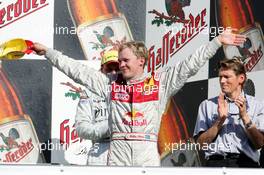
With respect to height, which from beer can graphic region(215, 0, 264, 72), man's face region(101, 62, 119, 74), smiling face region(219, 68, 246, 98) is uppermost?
beer can graphic region(215, 0, 264, 72)

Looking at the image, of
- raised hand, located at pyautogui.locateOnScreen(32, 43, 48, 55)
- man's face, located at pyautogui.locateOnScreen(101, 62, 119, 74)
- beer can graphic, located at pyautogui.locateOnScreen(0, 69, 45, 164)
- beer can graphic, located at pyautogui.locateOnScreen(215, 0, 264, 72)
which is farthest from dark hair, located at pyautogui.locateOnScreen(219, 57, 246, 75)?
beer can graphic, located at pyautogui.locateOnScreen(0, 69, 45, 164)

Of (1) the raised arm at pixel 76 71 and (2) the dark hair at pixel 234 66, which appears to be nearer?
(1) the raised arm at pixel 76 71

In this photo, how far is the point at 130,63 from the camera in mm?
4816

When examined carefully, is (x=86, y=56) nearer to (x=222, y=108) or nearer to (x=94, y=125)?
(x=94, y=125)

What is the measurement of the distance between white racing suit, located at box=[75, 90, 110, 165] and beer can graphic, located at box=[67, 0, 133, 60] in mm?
513

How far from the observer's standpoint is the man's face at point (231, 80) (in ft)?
18.4

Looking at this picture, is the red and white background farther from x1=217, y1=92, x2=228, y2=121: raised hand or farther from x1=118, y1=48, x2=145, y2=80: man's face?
x1=118, y1=48, x2=145, y2=80: man's face

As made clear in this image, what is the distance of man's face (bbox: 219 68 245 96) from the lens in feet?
18.4

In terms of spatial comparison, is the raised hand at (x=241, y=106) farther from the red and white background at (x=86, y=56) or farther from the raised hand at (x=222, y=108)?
the red and white background at (x=86, y=56)

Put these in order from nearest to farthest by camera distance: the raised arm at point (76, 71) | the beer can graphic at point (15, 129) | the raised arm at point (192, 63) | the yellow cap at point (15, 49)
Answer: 1. the raised arm at point (192, 63)
2. the raised arm at point (76, 71)
3. the yellow cap at point (15, 49)
4. the beer can graphic at point (15, 129)

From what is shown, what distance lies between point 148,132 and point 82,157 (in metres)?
1.27

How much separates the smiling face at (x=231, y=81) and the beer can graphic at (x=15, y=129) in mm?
1416

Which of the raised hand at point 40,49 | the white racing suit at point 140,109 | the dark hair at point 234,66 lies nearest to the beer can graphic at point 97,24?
the dark hair at point 234,66

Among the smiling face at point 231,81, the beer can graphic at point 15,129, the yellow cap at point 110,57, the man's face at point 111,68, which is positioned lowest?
the beer can graphic at point 15,129
